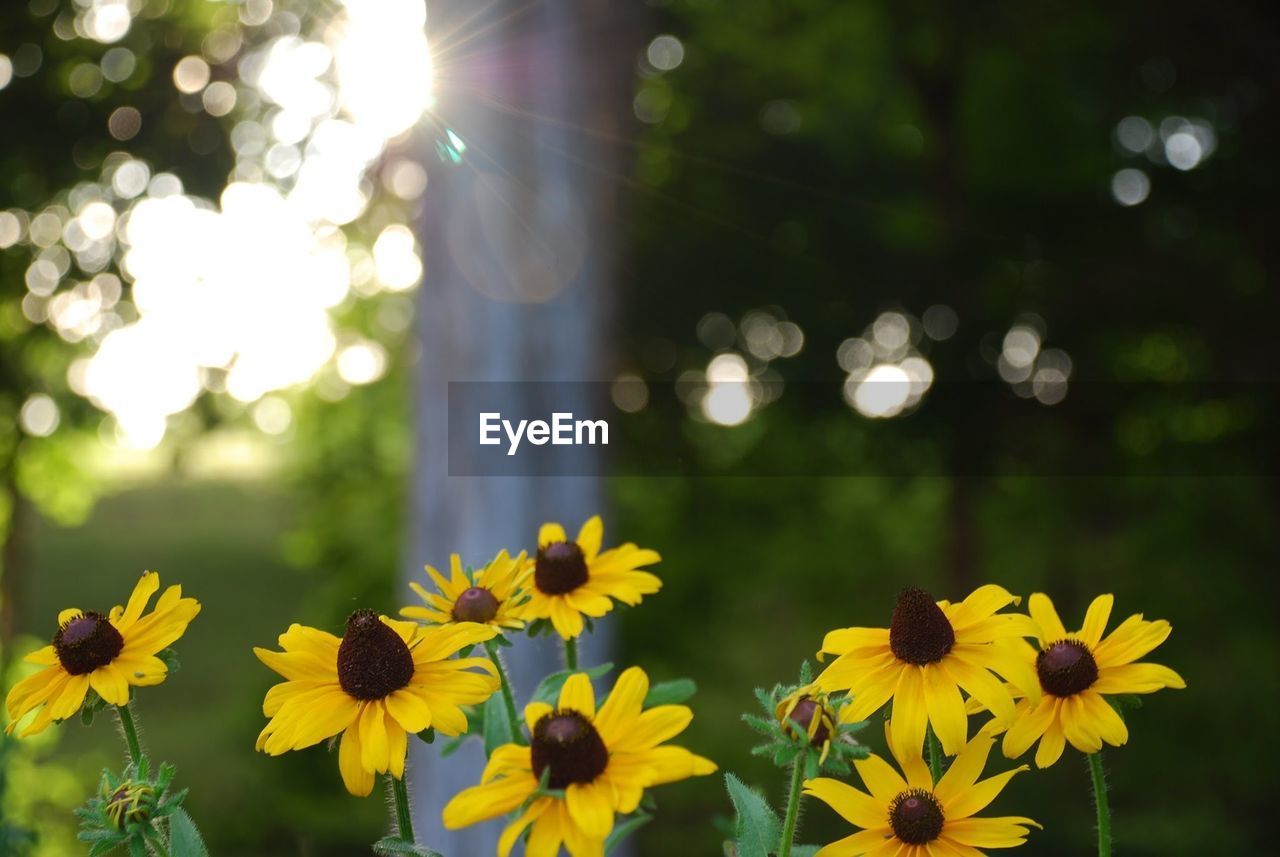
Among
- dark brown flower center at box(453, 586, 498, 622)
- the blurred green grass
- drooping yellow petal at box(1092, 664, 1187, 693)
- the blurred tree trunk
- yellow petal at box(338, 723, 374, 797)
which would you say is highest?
the blurred tree trunk

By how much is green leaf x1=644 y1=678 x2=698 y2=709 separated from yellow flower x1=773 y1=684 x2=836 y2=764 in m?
0.24

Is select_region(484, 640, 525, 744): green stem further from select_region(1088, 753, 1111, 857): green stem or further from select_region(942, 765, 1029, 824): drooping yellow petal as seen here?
select_region(1088, 753, 1111, 857): green stem

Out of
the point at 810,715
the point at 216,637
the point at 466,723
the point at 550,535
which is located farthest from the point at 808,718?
the point at 216,637

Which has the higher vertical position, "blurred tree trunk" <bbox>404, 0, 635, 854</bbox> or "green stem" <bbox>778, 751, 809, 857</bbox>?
"blurred tree trunk" <bbox>404, 0, 635, 854</bbox>

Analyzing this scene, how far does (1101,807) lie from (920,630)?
0.21m

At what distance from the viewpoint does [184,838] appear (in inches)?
34.3

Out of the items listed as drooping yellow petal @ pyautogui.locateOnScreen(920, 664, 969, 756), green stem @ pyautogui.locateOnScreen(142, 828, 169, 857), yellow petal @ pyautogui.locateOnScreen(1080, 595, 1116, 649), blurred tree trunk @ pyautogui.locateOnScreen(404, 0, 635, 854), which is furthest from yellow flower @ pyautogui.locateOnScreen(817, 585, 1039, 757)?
blurred tree trunk @ pyautogui.locateOnScreen(404, 0, 635, 854)

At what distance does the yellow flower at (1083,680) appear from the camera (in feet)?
2.84

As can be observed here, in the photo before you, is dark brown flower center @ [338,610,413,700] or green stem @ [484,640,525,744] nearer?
dark brown flower center @ [338,610,413,700]

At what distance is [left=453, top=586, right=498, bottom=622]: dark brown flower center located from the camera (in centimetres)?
96

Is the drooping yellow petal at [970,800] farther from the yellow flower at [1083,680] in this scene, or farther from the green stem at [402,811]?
the green stem at [402,811]

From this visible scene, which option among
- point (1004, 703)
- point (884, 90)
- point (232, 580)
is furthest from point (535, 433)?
point (232, 580)

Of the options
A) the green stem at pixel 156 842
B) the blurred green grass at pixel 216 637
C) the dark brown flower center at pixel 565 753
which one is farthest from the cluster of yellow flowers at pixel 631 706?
the blurred green grass at pixel 216 637

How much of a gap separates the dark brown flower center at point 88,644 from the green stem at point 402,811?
10.9 inches
